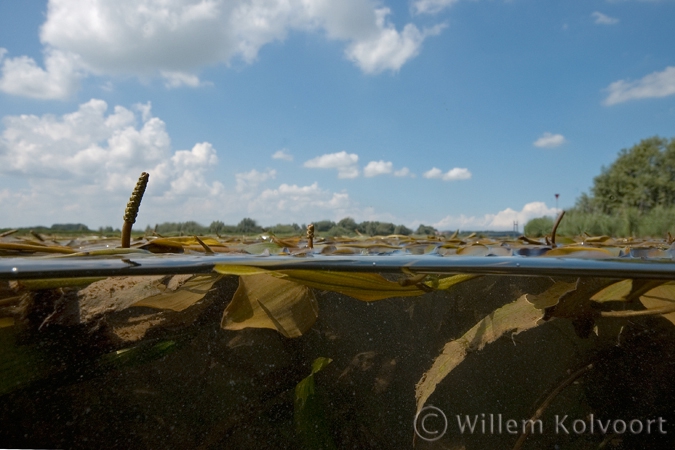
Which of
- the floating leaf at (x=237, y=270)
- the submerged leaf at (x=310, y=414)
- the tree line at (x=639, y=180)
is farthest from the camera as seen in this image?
the tree line at (x=639, y=180)

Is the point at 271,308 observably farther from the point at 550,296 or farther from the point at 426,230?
the point at 426,230

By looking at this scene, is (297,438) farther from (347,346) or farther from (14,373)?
(14,373)

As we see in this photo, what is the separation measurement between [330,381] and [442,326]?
0.14 meters

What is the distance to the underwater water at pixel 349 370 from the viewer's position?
0.50 meters

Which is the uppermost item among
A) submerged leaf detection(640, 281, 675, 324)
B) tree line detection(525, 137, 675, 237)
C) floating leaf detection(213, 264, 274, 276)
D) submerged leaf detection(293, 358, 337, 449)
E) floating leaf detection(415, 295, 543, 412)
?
tree line detection(525, 137, 675, 237)

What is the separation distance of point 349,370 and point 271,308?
5.2 inches

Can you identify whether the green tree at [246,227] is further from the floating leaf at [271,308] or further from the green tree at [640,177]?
the green tree at [640,177]

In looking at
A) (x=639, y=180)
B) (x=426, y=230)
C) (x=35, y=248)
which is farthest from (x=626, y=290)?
(x=639, y=180)

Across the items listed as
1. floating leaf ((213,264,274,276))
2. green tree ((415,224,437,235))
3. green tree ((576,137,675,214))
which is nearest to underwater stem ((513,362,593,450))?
floating leaf ((213,264,274,276))

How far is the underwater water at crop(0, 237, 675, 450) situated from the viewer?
50cm

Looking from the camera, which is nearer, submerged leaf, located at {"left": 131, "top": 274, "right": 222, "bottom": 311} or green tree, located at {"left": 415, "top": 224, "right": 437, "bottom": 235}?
submerged leaf, located at {"left": 131, "top": 274, "right": 222, "bottom": 311}

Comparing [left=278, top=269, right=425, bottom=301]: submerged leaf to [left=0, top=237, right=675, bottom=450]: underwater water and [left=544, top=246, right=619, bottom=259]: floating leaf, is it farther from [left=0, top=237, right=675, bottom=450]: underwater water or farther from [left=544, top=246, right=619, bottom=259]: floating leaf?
[left=544, top=246, right=619, bottom=259]: floating leaf

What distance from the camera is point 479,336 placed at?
0.52m

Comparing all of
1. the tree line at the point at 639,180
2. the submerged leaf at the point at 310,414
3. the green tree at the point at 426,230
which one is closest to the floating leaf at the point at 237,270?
the submerged leaf at the point at 310,414
